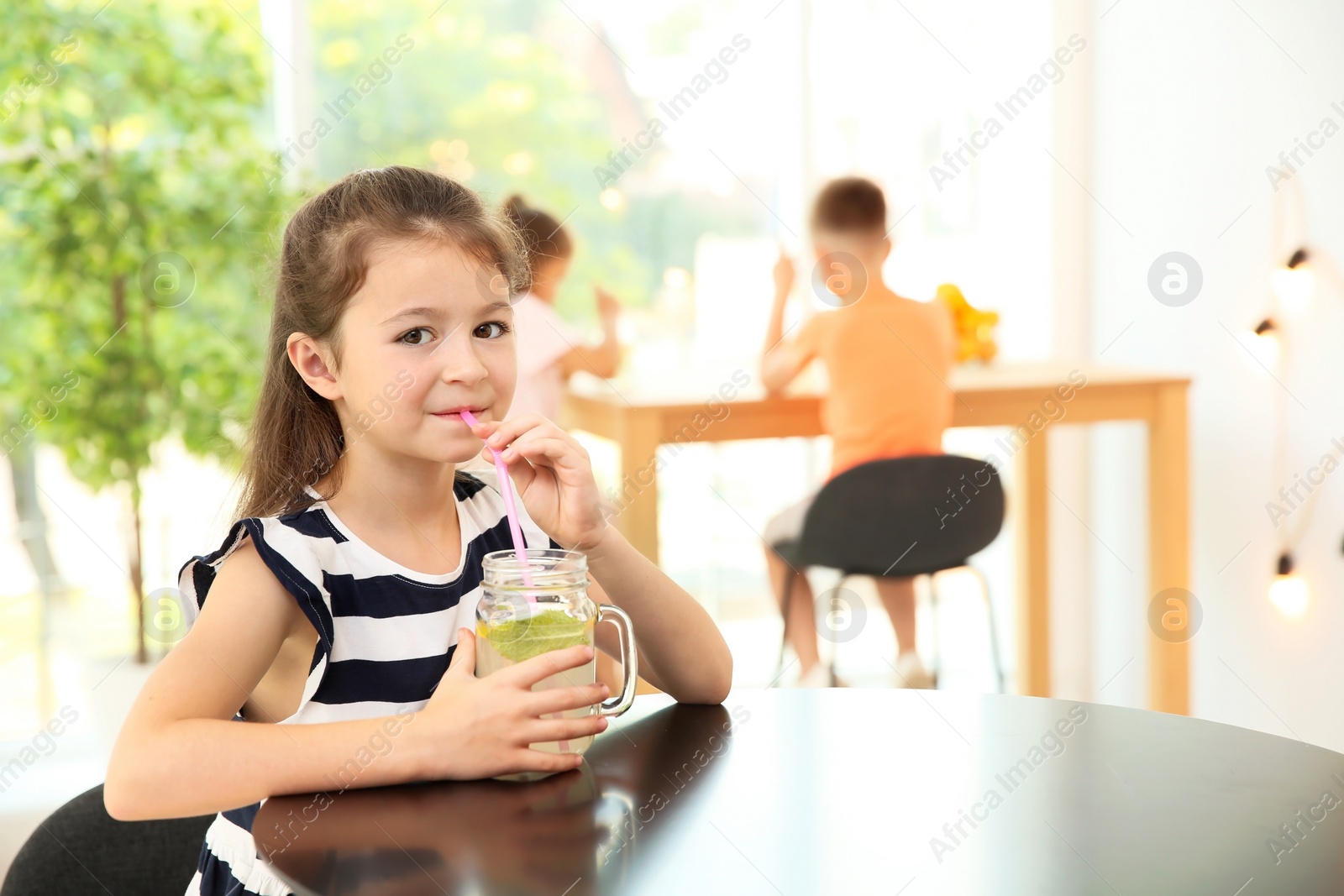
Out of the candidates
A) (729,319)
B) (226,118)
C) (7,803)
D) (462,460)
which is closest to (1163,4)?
(729,319)

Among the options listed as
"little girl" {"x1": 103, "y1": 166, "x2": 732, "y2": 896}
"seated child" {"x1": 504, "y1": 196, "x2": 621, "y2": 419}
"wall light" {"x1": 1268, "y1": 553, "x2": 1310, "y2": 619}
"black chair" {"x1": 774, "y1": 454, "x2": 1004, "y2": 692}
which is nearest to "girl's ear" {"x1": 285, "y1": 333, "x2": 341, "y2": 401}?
"little girl" {"x1": 103, "y1": 166, "x2": 732, "y2": 896}

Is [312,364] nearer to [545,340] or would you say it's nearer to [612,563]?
[612,563]

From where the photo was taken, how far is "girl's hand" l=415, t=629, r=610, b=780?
0.82 m

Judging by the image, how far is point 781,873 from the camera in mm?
715

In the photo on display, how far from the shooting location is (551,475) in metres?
1.03

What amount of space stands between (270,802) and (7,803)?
1.99 meters

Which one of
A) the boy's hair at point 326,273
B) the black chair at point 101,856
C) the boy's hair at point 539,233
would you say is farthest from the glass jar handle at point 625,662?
the boy's hair at point 539,233

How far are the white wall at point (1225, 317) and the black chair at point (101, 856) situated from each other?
215cm

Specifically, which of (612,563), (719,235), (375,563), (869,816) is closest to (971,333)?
(719,235)

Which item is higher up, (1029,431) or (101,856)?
(1029,431)

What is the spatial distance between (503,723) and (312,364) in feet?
1.45

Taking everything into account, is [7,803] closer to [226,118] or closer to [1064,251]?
[226,118]

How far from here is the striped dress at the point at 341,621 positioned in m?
0.95

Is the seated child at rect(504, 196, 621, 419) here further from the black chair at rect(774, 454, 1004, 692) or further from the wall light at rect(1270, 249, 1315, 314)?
the wall light at rect(1270, 249, 1315, 314)
